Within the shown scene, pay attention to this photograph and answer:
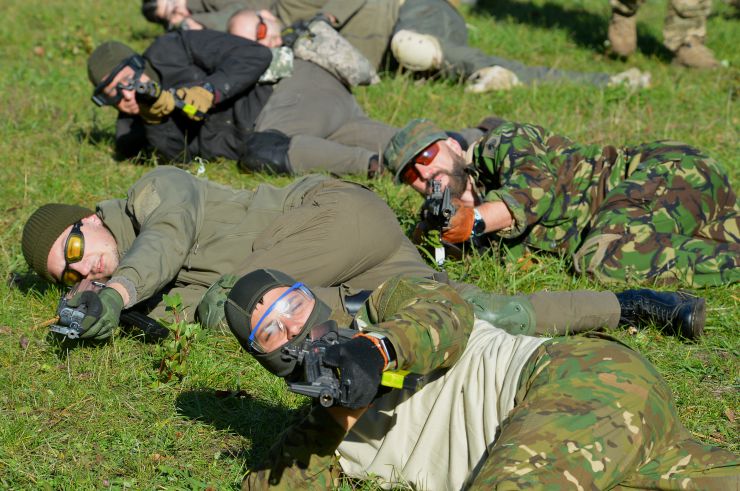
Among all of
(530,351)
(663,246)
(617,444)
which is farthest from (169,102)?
(617,444)

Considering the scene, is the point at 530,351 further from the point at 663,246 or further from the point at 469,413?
the point at 663,246

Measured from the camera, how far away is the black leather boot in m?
4.71

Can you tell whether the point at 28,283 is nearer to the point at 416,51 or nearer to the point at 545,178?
the point at 545,178

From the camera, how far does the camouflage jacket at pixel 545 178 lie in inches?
214

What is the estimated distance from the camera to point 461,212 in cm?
527

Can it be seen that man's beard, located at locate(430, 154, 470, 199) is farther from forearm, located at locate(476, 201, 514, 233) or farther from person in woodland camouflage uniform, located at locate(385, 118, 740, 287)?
forearm, located at locate(476, 201, 514, 233)

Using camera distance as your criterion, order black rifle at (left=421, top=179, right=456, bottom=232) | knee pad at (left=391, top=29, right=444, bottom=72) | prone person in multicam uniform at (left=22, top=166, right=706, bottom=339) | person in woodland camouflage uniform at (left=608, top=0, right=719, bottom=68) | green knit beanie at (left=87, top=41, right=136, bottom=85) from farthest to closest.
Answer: person in woodland camouflage uniform at (left=608, top=0, right=719, bottom=68) → knee pad at (left=391, top=29, right=444, bottom=72) → green knit beanie at (left=87, top=41, right=136, bottom=85) → black rifle at (left=421, top=179, right=456, bottom=232) → prone person in multicam uniform at (left=22, top=166, right=706, bottom=339)

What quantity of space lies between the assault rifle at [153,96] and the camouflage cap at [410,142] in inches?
78.9

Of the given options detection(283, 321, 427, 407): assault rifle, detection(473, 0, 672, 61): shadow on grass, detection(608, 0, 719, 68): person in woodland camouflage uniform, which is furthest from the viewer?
detection(473, 0, 672, 61): shadow on grass

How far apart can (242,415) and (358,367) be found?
150 centimetres

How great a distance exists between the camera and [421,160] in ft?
18.4

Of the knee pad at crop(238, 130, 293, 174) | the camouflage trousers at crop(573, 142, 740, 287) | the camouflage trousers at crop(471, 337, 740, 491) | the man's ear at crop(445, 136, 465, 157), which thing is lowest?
the knee pad at crop(238, 130, 293, 174)

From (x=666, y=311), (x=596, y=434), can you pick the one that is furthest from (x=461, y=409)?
(x=666, y=311)

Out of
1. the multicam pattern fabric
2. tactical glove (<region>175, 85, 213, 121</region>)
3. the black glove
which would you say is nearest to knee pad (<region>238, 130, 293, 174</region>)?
tactical glove (<region>175, 85, 213, 121</region>)
